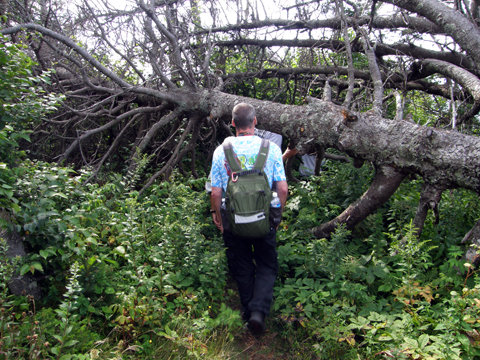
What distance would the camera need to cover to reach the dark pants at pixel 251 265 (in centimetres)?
294

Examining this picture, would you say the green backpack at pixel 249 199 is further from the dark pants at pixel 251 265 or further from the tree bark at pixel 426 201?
the tree bark at pixel 426 201

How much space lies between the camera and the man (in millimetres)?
2812

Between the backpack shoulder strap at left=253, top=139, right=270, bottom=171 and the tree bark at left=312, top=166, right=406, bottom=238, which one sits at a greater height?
the backpack shoulder strap at left=253, top=139, right=270, bottom=171

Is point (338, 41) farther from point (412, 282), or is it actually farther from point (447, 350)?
point (447, 350)

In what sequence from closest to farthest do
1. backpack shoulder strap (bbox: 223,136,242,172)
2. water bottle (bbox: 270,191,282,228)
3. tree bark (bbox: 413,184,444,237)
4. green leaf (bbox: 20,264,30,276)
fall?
green leaf (bbox: 20,264,30,276) → backpack shoulder strap (bbox: 223,136,242,172) → water bottle (bbox: 270,191,282,228) → tree bark (bbox: 413,184,444,237)

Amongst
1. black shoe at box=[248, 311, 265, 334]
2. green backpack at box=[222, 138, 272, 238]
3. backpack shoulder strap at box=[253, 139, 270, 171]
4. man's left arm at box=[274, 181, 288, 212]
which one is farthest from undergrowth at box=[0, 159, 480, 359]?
backpack shoulder strap at box=[253, 139, 270, 171]

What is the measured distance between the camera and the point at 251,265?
307 cm

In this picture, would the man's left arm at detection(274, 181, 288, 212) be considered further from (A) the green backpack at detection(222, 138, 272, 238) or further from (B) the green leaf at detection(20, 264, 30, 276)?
(B) the green leaf at detection(20, 264, 30, 276)

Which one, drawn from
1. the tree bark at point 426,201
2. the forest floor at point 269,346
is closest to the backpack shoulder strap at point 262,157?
the forest floor at point 269,346

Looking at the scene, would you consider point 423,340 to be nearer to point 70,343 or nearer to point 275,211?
point 275,211

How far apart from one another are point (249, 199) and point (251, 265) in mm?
793

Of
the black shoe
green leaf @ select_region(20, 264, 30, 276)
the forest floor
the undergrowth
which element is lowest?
the forest floor

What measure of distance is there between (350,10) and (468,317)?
218 inches

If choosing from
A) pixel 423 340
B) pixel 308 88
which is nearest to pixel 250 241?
pixel 423 340
